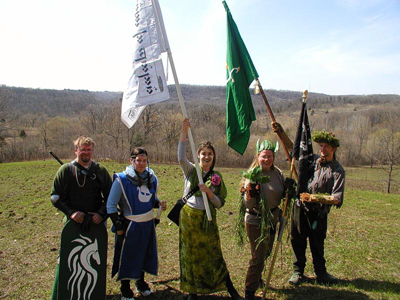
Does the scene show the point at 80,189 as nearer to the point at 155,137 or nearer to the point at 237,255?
the point at 237,255

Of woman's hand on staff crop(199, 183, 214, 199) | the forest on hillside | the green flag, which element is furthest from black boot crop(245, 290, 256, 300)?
the forest on hillside

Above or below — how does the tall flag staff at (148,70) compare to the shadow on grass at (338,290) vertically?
above

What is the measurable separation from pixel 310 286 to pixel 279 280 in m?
0.49

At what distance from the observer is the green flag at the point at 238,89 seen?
4305mm

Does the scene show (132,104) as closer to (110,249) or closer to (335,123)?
(110,249)

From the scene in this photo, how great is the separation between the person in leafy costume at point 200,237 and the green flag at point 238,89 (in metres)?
0.62

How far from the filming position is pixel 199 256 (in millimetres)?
3867

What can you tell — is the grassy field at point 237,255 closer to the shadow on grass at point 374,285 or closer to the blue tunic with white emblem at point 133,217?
the shadow on grass at point 374,285

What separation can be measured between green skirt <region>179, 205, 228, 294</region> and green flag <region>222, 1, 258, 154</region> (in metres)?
1.26

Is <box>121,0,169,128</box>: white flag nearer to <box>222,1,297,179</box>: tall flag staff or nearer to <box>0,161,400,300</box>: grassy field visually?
<box>222,1,297,179</box>: tall flag staff

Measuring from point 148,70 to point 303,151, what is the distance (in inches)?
102

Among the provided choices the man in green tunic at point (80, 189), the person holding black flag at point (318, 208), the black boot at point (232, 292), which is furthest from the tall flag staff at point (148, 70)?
the person holding black flag at point (318, 208)

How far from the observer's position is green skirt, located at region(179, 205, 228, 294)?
3.87 meters

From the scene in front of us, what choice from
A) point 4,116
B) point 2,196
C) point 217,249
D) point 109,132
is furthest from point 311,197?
point 4,116
